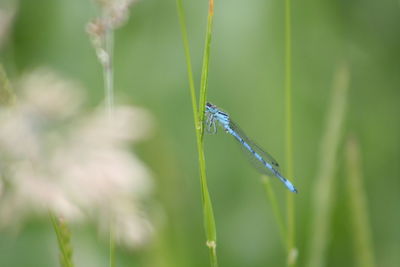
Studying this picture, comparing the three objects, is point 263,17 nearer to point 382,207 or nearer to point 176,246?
point 382,207

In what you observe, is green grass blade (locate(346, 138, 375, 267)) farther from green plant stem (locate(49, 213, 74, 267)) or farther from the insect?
green plant stem (locate(49, 213, 74, 267))

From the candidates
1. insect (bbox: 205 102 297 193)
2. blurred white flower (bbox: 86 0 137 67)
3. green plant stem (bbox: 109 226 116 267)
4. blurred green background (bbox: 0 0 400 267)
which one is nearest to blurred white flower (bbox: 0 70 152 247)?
green plant stem (bbox: 109 226 116 267)

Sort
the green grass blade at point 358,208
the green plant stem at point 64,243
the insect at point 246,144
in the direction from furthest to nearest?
the insect at point 246,144, the green grass blade at point 358,208, the green plant stem at point 64,243

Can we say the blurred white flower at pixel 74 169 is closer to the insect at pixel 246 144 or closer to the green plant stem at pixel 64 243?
the green plant stem at pixel 64 243

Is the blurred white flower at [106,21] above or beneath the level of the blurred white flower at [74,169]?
above

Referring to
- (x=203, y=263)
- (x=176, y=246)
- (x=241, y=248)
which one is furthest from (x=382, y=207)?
(x=176, y=246)

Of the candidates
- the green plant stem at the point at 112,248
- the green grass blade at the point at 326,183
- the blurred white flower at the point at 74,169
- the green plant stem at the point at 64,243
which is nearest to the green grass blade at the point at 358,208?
the green grass blade at the point at 326,183

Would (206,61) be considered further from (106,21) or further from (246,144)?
(246,144)
